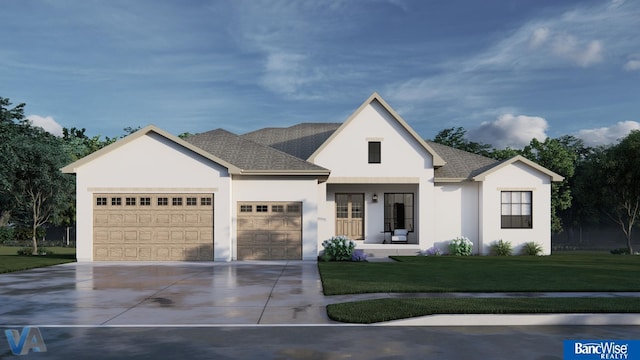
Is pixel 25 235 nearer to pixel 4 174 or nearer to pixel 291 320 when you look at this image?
pixel 4 174

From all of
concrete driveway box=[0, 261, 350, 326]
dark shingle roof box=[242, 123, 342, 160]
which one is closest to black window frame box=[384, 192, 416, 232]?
dark shingle roof box=[242, 123, 342, 160]

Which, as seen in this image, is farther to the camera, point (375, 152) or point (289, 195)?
point (375, 152)

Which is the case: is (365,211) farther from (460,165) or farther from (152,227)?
(152,227)

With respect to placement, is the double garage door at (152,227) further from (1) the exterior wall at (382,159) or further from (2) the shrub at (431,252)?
(2) the shrub at (431,252)

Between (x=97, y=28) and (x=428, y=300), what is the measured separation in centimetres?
2047

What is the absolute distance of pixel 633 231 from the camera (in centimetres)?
5981

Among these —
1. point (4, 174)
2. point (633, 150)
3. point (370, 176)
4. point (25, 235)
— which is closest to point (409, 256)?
point (370, 176)

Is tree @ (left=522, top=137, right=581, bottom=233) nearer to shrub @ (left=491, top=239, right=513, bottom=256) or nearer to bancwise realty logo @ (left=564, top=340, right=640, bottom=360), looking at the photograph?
shrub @ (left=491, top=239, right=513, bottom=256)

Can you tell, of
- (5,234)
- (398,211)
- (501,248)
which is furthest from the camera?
(5,234)

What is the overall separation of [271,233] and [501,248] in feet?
37.8

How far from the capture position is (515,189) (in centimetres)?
2880

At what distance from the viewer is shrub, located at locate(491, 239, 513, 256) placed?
28438mm

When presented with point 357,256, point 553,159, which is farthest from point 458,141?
point 357,256

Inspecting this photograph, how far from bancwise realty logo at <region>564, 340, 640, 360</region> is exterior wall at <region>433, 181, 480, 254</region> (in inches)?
783
